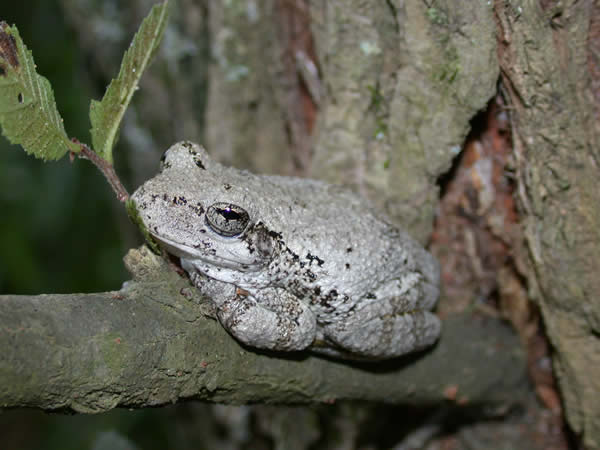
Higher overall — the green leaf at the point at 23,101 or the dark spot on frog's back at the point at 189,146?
the dark spot on frog's back at the point at 189,146

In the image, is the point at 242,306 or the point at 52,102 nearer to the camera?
the point at 52,102

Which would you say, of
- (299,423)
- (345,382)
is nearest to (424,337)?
(345,382)

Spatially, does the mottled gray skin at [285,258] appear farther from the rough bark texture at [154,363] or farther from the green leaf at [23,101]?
the green leaf at [23,101]

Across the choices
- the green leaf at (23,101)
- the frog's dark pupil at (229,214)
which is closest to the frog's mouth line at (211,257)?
the frog's dark pupil at (229,214)

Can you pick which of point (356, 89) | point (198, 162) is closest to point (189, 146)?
point (198, 162)

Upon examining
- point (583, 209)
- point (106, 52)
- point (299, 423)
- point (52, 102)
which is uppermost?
point (106, 52)

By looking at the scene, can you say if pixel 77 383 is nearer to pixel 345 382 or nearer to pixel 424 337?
pixel 345 382

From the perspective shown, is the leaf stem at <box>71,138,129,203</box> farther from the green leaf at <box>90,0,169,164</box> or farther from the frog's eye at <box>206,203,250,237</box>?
the frog's eye at <box>206,203,250,237</box>

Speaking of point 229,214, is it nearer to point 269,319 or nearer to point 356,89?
point 269,319
